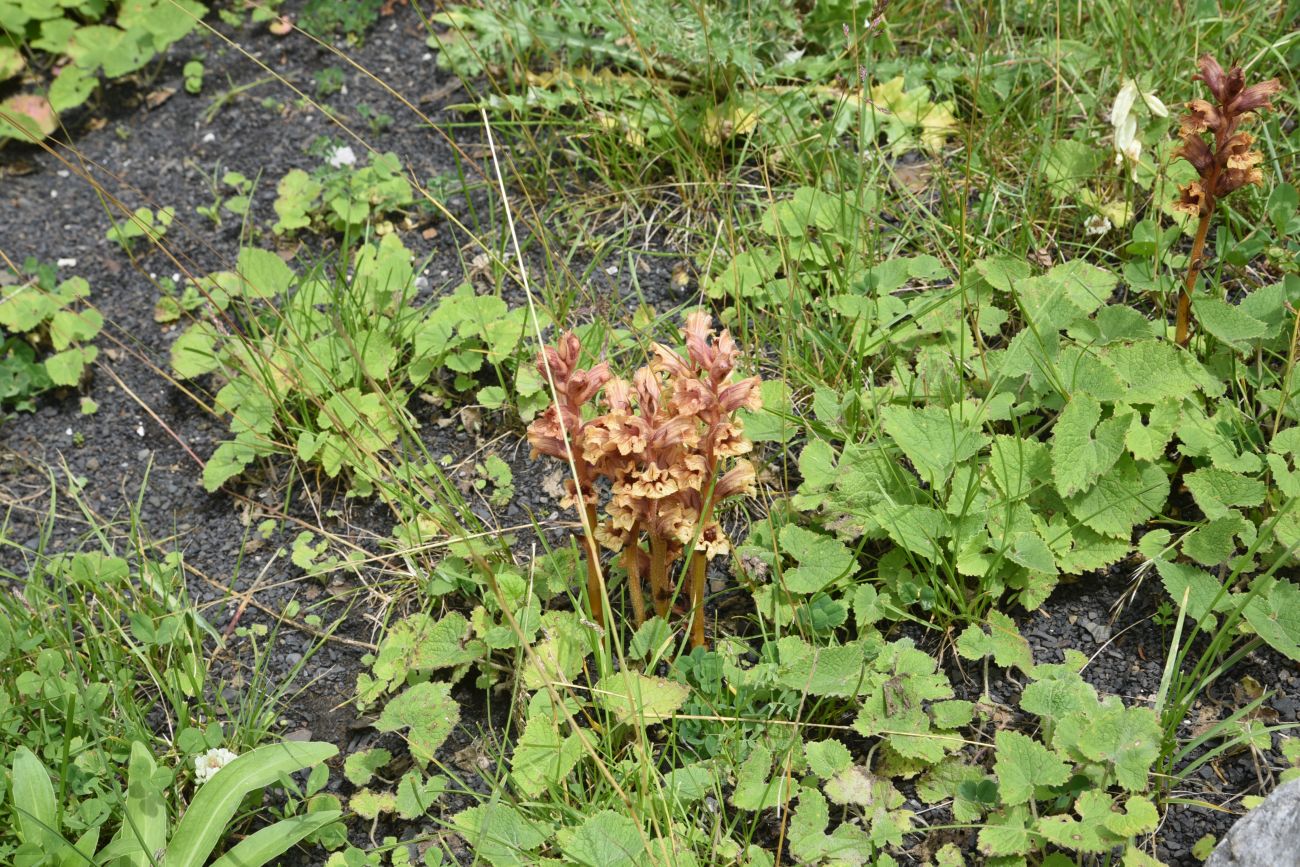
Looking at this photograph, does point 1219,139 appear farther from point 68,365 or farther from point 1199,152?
point 68,365

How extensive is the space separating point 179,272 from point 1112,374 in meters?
2.69

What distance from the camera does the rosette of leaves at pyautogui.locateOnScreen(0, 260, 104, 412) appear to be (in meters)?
3.04

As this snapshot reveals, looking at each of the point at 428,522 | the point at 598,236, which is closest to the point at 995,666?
the point at 428,522

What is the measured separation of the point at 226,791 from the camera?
200 centimetres

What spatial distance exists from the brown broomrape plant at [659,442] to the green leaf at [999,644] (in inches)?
19.7

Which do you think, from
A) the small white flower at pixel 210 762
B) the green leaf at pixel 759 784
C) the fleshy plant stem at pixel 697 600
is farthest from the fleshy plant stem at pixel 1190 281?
the small white flower at pixel 210 762

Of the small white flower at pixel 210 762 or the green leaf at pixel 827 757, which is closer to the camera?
the green leaf at pixel 827 757

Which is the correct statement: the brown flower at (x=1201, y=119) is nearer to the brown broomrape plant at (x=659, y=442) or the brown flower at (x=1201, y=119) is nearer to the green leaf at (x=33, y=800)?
the brown broomrape plant at (x=659, y=442)

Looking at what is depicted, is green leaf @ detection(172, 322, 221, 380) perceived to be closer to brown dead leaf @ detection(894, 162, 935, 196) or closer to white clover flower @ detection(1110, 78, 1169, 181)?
brown dead leaf @ detection(894, 162, 935, 196)

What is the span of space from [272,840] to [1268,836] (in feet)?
5.48

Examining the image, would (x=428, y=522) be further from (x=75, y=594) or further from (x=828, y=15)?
(x=828, y=15)

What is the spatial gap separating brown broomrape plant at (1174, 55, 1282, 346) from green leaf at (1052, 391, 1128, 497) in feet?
1.28

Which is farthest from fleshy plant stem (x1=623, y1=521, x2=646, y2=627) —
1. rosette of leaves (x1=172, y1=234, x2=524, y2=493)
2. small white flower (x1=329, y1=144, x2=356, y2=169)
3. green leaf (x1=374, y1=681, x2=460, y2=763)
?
small white flower (x1=329, y1=144, x2=356, y2=169)

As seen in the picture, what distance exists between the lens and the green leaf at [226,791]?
196 centimetres
